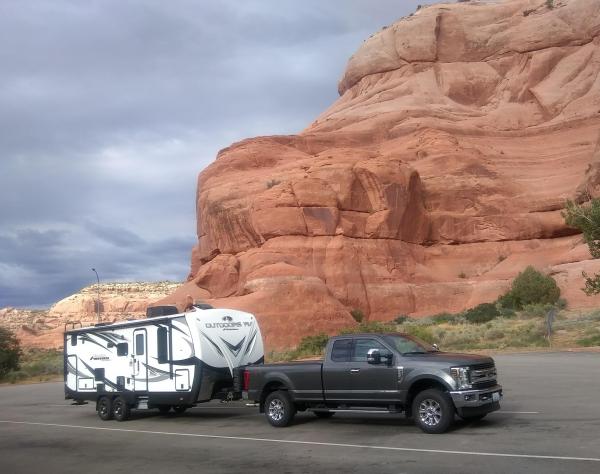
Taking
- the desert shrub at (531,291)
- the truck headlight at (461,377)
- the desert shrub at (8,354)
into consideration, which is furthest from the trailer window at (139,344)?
the desert shrub at (531,291)

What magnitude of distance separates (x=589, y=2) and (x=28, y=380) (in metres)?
79.0

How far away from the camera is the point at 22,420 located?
1942cm

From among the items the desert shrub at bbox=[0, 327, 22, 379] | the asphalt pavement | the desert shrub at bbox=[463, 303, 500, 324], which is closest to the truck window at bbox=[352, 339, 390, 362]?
the asphalt pavement

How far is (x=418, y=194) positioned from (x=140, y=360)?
2014 inches

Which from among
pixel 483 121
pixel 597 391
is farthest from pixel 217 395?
pixel 483 121

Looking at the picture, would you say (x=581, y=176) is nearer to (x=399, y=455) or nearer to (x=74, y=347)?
(x=74, y=347)

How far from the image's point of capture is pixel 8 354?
144ft

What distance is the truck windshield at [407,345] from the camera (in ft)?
43.6

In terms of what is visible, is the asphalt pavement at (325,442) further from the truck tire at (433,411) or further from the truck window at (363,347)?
the truck window at (363,347)

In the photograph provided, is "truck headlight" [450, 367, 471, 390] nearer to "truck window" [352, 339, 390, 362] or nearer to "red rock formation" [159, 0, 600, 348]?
"truck window" [352, 339, 390, 362]

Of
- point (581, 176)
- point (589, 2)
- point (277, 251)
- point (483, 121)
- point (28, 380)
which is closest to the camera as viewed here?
point (28, 380)

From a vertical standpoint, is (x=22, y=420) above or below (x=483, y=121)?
below

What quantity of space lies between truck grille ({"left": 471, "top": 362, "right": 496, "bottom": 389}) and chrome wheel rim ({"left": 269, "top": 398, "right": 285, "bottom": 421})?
4.19 m

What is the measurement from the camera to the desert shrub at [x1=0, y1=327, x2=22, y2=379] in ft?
142
